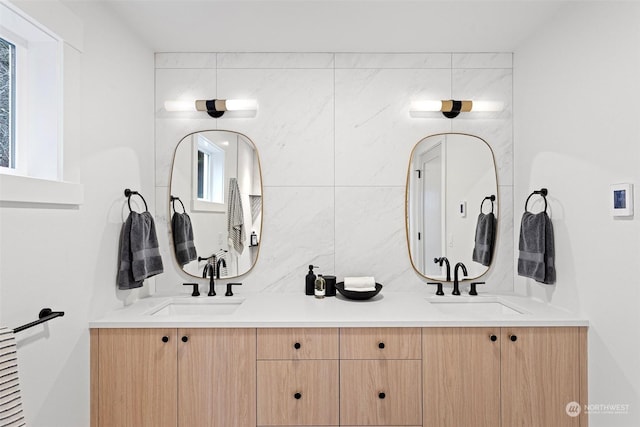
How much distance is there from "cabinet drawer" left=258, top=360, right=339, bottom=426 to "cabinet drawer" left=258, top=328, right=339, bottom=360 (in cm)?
3

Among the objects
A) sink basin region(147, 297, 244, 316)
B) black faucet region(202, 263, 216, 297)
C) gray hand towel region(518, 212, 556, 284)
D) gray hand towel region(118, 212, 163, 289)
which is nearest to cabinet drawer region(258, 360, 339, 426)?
sink basin region(147, 297, 244, 316)

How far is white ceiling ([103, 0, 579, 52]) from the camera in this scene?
177cm

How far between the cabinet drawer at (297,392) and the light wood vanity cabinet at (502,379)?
0.45 meters

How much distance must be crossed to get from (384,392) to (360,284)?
1.93 feet

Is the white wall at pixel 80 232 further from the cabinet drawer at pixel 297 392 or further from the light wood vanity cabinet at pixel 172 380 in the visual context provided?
the cabinet drawer at pixel 297 392

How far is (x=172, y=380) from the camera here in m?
1.66

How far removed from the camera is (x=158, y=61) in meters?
2.27

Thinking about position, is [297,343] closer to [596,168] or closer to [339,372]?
[339,372]

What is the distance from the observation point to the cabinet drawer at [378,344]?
167 cm

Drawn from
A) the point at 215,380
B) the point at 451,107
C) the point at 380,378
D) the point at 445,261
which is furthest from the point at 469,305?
the point at 215,380

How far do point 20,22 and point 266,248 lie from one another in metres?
1.55

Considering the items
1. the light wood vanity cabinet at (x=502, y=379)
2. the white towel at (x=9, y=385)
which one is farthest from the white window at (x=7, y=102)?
the light wood vanity cabinet at (x=502, y=379)

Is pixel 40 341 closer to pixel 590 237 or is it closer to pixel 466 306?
pixel 466 306

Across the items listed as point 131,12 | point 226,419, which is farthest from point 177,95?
point 226,419
